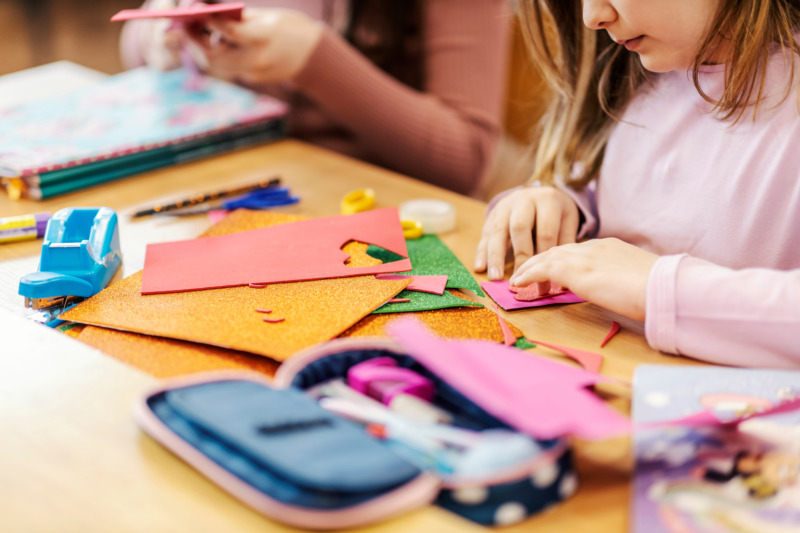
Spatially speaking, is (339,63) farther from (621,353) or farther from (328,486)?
(328,486)

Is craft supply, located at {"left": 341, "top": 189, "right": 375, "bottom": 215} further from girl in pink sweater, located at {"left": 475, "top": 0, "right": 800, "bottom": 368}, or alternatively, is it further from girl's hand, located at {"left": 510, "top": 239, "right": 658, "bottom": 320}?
girl's hand, located at {"left": 510, "top": 239, "right": 658, "bottom": 320}

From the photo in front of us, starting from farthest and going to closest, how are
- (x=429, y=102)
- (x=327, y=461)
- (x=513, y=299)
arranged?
(x=429, y=102) < (x=513, y=299) < (x=327, y=461)

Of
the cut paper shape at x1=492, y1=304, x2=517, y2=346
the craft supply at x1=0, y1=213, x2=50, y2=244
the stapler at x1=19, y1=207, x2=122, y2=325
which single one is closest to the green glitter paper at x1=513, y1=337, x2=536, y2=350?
the cut paper shape at x1=492, y1=304, x2=517, y2=346

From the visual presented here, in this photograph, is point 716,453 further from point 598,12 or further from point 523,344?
point 598,12

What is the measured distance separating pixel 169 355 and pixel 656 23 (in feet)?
1.64

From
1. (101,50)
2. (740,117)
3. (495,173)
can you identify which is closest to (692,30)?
(740,117)

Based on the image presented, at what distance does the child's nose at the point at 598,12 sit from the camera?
673 mm

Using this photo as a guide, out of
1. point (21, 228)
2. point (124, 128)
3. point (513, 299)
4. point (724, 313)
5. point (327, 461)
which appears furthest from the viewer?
point (124, 128)

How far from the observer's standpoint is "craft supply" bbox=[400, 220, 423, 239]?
80 cm

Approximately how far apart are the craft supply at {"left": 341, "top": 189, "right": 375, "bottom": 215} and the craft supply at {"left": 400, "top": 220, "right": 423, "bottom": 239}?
8 cm

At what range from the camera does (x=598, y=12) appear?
0.68 meters

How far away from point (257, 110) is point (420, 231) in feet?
1.37

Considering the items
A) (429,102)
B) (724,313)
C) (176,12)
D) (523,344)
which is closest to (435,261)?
(523,344)

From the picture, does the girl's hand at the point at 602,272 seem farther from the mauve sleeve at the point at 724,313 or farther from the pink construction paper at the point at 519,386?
the pink construction paper at the point at 519,386
